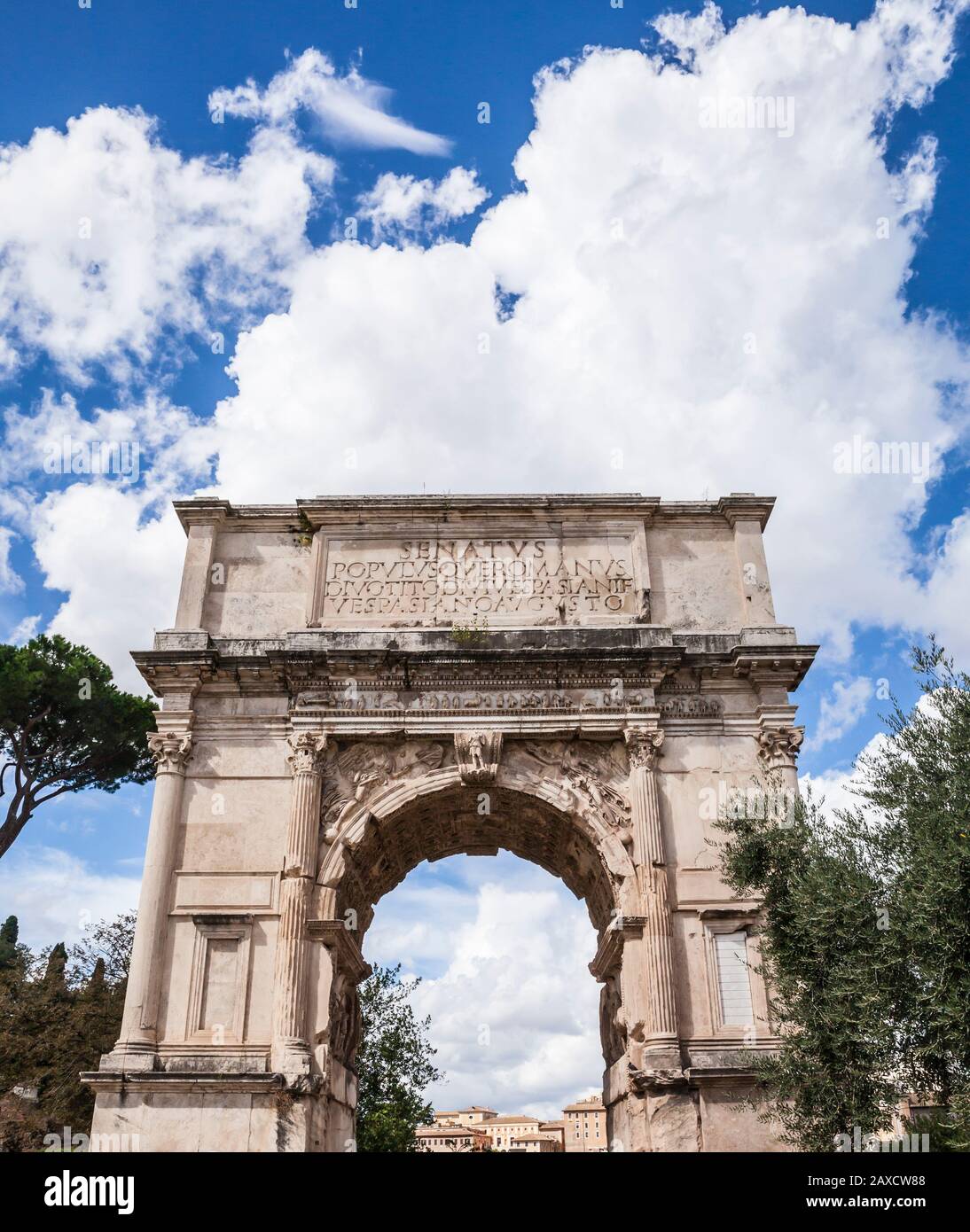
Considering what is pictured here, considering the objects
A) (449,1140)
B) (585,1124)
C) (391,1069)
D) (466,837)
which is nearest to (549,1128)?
(585,1124)

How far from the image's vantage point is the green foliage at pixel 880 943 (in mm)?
10828

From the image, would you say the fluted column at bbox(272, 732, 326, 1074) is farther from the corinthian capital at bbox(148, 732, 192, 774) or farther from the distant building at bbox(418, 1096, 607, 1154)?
the distant building at bbox(418, 1096, 607, 1154)

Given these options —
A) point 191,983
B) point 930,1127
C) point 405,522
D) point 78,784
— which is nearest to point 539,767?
point 405,522

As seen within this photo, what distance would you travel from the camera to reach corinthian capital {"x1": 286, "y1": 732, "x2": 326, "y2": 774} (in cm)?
1612

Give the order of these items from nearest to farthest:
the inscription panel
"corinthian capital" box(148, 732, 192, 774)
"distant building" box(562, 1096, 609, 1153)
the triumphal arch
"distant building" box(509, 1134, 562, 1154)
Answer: the triumphal arch → "corinthian capital" box(148, 732, 192, 774) → the inscription panel → "distant building" box(509, 1134, 562, 1154) → "distant building" box(562, 1096, 609, 1153)

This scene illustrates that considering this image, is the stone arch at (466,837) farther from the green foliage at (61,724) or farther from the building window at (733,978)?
the green foliage at (61,724)

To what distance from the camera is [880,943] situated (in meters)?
11.4

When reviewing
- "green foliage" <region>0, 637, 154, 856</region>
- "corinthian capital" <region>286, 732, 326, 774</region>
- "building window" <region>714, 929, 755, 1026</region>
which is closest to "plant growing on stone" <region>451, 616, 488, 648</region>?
"corinthian capital" <region>286, 732, 326, 774</region>

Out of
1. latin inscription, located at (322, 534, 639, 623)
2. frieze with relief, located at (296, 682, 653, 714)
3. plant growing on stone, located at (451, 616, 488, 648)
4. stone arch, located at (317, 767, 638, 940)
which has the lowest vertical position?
stone arch, located at (317, 767, 638, 940)

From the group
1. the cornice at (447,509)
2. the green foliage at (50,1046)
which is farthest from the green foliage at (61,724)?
the cornice at (447,509)

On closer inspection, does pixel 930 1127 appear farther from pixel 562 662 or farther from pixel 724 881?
pixel 562 662

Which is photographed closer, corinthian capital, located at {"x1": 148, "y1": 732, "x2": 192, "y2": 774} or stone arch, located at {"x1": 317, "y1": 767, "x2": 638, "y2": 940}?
stone arch, located at {"x1": 317, "y1": 767, "x2": 638, "y2": 940}

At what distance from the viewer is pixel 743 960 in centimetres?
1515

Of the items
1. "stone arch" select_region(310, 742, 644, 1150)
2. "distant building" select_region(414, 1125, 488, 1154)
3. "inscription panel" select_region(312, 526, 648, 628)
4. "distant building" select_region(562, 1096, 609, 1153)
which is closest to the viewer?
"stone arch" select_region(310, 742, 644, 1150)
